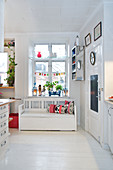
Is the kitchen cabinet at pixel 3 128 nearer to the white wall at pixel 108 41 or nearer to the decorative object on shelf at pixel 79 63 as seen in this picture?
the white wall at pixel 108 41

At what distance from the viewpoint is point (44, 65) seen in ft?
17.2

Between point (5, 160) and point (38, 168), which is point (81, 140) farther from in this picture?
point (5, 160)

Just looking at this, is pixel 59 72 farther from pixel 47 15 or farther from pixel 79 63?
pixel 47 15

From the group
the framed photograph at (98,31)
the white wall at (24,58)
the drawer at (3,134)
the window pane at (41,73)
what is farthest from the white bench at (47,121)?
the framed photograph at (98,31)

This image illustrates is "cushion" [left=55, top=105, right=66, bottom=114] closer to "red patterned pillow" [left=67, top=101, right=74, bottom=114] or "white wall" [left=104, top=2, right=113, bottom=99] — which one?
"red patterned pillow" [left=67, top=101, right=74, bottom=114]

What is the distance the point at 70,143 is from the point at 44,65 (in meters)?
2.83

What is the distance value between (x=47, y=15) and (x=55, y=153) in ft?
9.56

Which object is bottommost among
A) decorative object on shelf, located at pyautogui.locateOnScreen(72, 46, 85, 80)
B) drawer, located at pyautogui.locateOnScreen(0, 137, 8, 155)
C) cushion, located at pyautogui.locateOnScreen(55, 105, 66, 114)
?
drawer, located at pyautogui.locateOnScreen(0, 137, 8, 155)

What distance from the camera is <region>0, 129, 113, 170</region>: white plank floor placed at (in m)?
2.28

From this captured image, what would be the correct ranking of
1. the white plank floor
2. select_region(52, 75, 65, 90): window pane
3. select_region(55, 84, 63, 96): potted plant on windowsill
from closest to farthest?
the white plank floor
select_region(55, 84, 63, 96): potted plant on windowsill
select_region(52, 75, 65, 90): window pane

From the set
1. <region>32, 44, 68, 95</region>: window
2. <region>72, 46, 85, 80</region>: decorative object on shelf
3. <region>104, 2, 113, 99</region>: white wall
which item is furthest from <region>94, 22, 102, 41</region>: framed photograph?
<region>32, 44, 68, 95</region>: window

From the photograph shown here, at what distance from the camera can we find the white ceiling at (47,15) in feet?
9.98

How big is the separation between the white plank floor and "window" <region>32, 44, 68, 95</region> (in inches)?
76.6

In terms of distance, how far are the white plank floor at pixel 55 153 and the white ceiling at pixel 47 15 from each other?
2.73 m
